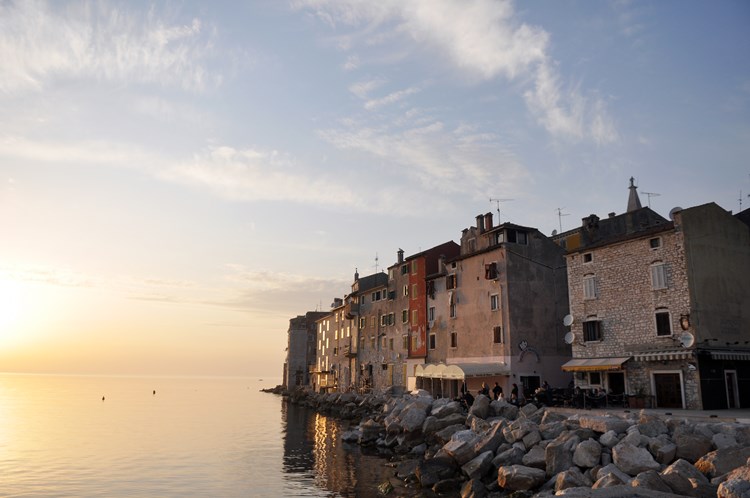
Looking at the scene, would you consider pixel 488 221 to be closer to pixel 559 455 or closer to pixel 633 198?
pixel 633 198

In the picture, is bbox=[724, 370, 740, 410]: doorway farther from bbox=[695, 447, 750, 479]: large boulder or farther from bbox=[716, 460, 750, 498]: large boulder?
bbox=[716, 460, 750, 498]: large boulder

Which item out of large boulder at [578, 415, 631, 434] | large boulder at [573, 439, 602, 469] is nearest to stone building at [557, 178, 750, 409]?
large boulder at [578, 415, 631, 434]

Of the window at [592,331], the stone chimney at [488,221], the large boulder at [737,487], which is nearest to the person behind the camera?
the large boulder at [737,487]

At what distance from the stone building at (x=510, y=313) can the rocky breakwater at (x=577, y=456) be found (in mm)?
11314

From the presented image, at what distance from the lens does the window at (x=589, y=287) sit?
3557 cm

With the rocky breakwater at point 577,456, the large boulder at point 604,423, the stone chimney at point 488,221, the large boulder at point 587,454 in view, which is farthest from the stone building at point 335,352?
the large boulder at point 587,454

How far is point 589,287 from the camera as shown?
35906 mm

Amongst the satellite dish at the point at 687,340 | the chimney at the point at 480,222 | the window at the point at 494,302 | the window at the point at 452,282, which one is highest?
the chimney at the point at 480,222

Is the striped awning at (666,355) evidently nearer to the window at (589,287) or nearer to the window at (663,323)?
the window at (663,323)

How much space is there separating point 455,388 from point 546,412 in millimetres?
21381

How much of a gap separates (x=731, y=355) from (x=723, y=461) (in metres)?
15.2

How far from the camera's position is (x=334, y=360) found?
3110 inches

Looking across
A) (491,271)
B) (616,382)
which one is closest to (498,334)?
(491,271)

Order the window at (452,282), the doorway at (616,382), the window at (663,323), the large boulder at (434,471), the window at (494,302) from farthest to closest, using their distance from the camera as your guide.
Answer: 1. the window at (452,282)
2. the window at (494,302)
3. the doorway at (616,382)
4. the window at (663,323)
5. the large boulder at (434,471)
